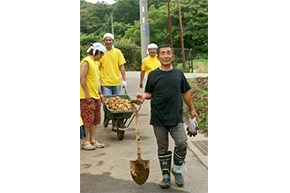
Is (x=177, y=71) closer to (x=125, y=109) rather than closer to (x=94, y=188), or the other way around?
(x=94, y=188)

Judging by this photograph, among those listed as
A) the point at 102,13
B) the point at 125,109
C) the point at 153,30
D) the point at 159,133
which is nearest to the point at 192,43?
the point at 153,30

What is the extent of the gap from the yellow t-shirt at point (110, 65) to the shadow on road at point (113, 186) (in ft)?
10.0

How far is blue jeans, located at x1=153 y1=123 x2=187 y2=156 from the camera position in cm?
488

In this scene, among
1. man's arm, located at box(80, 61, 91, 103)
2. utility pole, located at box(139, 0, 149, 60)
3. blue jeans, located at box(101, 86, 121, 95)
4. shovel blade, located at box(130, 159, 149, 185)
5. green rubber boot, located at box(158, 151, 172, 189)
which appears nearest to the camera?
shovel blade, located at box(130, 159, 149, 185)

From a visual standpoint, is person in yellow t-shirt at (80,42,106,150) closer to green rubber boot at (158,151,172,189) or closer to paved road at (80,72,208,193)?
paved road at (80,72,208,193)

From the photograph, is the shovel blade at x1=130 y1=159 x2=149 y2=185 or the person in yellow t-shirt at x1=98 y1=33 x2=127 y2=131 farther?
the person in yellow t-shirt at x1=98 y1=33 x2=127 y2=131

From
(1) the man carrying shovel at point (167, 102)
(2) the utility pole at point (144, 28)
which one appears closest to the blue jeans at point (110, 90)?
(1) the man carrying shovel at point (167, 102)

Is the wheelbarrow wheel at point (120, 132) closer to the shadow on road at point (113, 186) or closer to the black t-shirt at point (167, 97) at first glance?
the shadow on road at point (113, 186)

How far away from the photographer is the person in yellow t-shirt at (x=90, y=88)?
21.1 ft

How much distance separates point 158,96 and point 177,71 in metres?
0.44

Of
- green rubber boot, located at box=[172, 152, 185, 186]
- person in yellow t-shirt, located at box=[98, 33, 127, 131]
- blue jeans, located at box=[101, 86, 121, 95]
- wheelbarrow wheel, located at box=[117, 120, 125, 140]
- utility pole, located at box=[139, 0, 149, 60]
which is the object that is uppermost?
utility pole, located at box=[139, 0, 149, 60]

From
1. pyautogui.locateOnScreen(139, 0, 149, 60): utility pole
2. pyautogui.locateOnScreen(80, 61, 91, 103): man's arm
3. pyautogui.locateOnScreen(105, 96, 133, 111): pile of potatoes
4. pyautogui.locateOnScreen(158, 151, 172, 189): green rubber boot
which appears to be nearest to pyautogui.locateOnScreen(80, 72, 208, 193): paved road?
pyautogui.locateOnScreen(158, 151, 172, 189): green rubber boot

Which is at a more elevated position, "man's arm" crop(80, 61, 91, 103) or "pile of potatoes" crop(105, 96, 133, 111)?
"man's arm" crop(80, 61, 91, 103)

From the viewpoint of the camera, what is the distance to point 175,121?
190 inches
